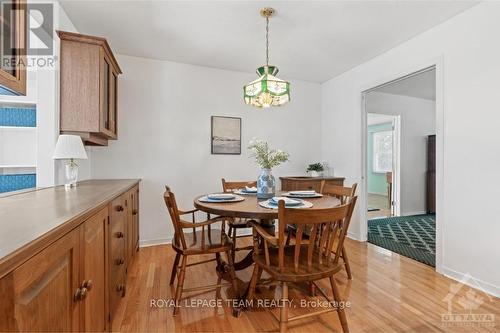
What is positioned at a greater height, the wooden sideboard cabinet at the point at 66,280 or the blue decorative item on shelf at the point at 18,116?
the blue decorative item on shelf at the point at 18,116

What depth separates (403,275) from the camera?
240 centimetres

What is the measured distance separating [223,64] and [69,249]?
311 cm

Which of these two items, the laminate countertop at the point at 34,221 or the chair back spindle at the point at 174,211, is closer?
the laminate countertop at the point at 34,221

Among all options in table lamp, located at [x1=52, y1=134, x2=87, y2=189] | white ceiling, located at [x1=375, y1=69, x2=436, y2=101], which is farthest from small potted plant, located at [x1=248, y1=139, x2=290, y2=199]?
white ceiling, located at [x1=375, y1=69, x2=436, y2=101]

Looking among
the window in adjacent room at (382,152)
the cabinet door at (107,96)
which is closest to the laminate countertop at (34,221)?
the cabinet door at (107,96)

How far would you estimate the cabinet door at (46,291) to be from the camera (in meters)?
0.58

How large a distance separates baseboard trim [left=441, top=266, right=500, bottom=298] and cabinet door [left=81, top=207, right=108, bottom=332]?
2.87 m

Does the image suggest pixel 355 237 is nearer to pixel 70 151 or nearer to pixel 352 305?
pixel 352 305

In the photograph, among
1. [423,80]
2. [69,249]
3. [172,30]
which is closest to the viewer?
[69,249]

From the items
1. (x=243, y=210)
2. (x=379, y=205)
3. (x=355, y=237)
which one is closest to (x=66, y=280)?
(x=243, y=210)

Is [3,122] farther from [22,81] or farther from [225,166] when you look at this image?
[225,166]

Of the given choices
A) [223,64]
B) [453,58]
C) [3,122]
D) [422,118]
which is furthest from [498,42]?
[3,122]

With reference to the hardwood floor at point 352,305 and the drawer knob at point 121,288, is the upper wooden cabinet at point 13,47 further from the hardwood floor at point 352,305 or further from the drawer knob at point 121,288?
the hardwood floor at point 352,305

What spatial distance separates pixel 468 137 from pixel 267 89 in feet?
6.15
